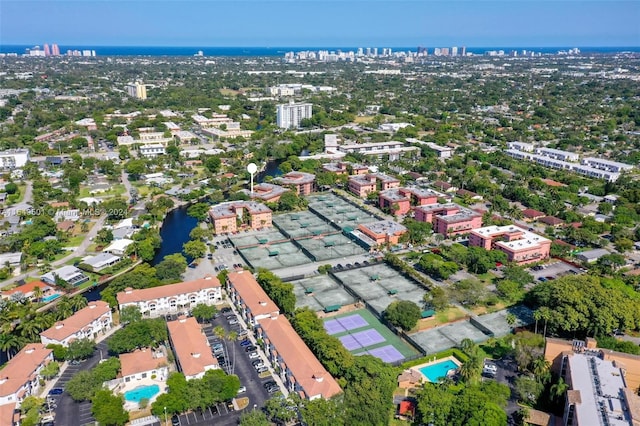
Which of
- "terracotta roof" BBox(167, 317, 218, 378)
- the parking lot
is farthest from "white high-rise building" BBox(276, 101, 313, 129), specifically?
"terracotta roof" BBox(167, 317, 218, 378)

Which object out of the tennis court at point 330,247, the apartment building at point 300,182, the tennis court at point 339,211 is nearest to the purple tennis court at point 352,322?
the tennis court at point 330,247

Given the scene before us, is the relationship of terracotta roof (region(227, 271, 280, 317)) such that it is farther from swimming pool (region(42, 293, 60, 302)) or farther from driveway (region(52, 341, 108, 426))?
swimming pool (region(42, 293, 60, 302))

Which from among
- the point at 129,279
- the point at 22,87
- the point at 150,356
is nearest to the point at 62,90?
the point at 22,87

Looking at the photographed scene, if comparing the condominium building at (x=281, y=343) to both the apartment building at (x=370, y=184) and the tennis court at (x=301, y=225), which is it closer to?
the tennis court at (x=301, y=225)

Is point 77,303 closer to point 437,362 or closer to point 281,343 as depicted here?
point 281,343

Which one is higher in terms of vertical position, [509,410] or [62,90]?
[62,90]

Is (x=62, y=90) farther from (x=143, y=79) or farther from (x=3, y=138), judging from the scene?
(x=3, y=138)

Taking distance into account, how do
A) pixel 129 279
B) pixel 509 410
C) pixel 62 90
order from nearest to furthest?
pixel 509 410 < pixel 129 279 < pixel 62 90

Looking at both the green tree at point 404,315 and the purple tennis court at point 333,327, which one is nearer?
the green tree at point 404,315
